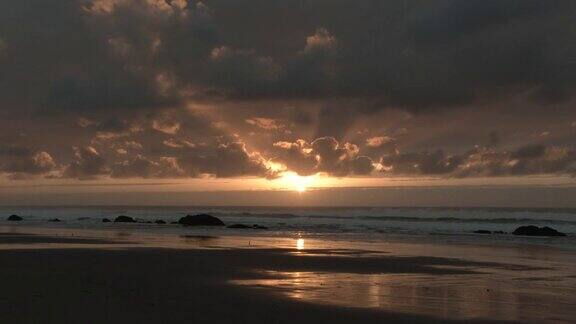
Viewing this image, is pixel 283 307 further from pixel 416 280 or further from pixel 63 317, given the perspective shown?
pixel 416 280

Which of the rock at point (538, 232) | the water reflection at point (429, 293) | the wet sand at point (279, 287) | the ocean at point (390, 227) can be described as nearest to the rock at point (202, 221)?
the ocean at point (390, 227)

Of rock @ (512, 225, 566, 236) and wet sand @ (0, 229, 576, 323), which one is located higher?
rock @ (512, 225, 566, 236)

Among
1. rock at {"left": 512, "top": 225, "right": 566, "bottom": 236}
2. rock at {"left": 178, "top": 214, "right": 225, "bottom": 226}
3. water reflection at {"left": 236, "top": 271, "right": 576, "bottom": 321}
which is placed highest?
rock at {"left": 178, "top": 214, "right": 225, "bottom": 226}

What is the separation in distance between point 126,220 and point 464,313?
A: 72.8 meters

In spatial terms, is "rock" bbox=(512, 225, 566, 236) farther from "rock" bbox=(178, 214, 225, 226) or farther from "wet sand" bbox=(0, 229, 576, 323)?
"rock" bbox=(178, 214, 225, 226)

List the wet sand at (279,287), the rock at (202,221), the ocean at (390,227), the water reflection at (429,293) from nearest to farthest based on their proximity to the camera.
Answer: the wet sand at (279,287), the water reflection at (429,293), the ocean at (390,227), the rock at (202,221)

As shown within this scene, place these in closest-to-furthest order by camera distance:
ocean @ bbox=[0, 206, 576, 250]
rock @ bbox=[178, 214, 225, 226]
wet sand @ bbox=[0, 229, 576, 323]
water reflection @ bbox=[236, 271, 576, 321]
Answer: wet sand @ bbox=[0, 229, 576, 323]
water reflection @ bbox=[236, 271, 576, 321]
ocean @ bbox=[0, 206, 576, 250]
rock @ bbox=[178, 214, 225, 226]

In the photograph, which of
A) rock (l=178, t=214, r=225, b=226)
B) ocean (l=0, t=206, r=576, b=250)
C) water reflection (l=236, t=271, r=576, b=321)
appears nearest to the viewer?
water reflection (l=236, t=271, r=576, b=321)

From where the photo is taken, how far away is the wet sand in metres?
14.6

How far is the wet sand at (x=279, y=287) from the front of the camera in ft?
47.8

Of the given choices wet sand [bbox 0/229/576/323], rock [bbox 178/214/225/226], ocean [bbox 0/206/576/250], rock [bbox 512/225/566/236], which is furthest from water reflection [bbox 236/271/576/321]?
rock [bbox 178/214/225/226]

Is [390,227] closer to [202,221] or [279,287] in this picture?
[202,221]

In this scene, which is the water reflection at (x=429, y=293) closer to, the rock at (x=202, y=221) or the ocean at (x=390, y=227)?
the ocean at (x=390, y=227)

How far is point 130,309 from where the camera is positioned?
1498 cm
